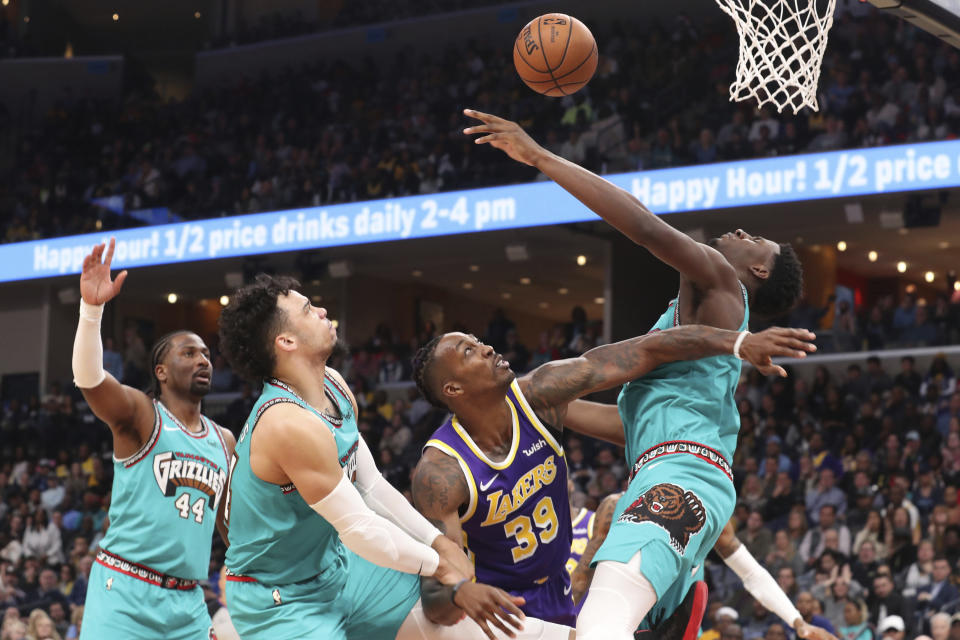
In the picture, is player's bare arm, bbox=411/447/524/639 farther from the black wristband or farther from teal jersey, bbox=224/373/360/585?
teal jersey, bbox=224/373/360/585

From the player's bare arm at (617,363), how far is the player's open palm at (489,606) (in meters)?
0.84

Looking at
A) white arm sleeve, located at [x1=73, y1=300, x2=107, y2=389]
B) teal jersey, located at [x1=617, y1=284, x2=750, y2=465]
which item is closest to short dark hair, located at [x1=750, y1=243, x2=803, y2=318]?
teal jersey, located at [x1=617, y1=284, x2=750, y2=465]

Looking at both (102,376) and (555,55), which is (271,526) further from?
(555,55)

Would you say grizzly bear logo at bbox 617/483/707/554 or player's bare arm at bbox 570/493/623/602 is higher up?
grizzly bear logo at bbox 617/483/707/554

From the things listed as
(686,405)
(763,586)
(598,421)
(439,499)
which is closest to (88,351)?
(439,499)

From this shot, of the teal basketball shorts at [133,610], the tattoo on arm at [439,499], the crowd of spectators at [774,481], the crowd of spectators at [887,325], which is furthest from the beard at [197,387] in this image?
the crowd of spectators at [887,325]

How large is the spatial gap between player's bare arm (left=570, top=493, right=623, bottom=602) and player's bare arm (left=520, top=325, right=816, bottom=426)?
97cm

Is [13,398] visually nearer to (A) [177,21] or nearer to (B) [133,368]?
(B) [133,368]

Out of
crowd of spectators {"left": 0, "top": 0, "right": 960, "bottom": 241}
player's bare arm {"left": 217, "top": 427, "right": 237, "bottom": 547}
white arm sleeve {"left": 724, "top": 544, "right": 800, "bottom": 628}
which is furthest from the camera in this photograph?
crowd of spectators {"left": 0, "top": 0, "right": 960, "bottom": 241}

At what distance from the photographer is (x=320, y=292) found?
22.3m

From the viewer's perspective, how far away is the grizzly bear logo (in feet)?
12.7

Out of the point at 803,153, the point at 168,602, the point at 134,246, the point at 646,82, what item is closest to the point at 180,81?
the point at 134,246

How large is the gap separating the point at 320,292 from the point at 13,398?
21.1 feet

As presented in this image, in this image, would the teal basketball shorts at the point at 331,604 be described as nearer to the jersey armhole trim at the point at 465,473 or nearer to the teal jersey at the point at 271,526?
the teal jersey at the point at 271,526
